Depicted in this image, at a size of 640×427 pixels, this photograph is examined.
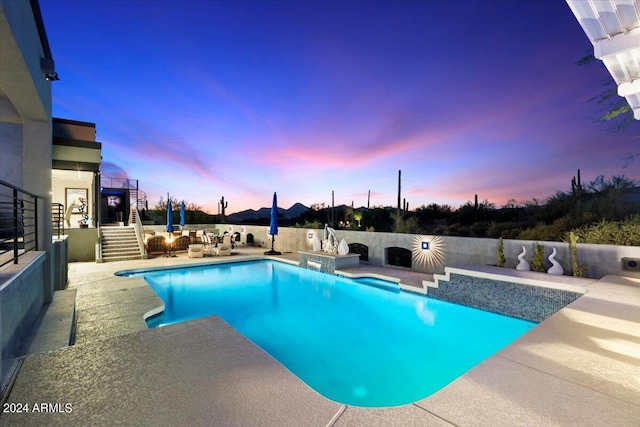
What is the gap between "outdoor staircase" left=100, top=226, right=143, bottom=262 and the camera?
34.4ft

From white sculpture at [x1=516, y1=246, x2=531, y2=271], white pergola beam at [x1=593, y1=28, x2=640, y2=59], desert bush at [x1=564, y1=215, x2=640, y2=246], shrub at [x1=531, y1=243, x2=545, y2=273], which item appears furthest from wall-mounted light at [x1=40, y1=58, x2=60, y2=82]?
desert bush at [x1=564, y1=215, x2=640, y2=246]

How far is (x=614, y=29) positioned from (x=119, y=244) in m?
14.3

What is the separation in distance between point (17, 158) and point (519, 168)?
1666 cm

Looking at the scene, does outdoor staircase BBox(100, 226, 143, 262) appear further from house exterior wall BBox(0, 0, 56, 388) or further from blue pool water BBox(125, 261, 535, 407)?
house exterior wall BBox(0, 0, 56, 388)

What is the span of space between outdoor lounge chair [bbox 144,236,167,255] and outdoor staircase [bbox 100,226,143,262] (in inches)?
21.2

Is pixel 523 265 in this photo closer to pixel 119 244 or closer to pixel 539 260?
pixel 539 260

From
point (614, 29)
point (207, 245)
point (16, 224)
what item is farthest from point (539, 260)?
point (207, 245)

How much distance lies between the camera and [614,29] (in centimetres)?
252

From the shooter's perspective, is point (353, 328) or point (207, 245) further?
point (207, 245)

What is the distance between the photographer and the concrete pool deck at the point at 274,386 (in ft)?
5.30

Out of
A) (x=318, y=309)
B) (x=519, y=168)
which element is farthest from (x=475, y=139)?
(x=318, y=309)

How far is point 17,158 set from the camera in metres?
5.19

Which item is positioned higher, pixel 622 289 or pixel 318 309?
pixel 622 289

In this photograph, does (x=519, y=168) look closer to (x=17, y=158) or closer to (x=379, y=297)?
(x=379, y=297)
